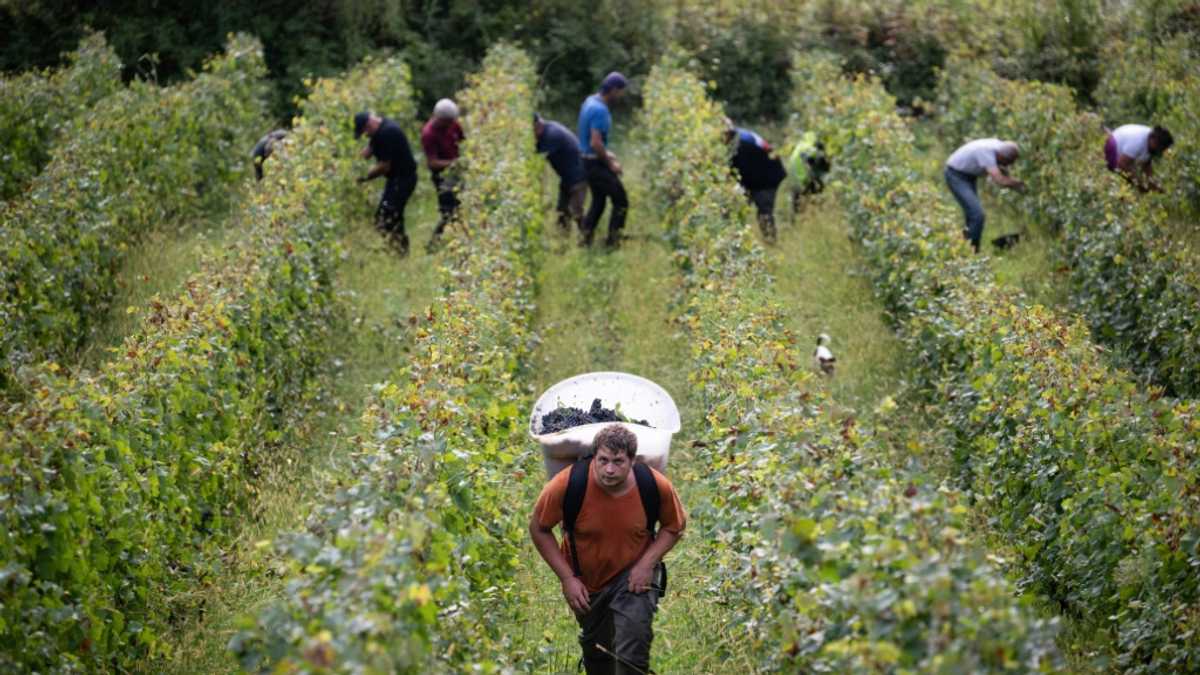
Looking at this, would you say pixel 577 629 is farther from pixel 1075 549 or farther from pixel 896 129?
pixel 896 129

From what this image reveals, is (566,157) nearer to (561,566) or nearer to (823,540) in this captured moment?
(561,566)

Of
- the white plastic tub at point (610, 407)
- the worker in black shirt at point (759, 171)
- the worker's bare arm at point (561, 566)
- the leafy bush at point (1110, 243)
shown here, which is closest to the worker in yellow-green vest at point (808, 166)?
the worker in black shirt at point (759, 171)

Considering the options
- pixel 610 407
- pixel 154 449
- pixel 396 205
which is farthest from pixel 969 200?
pixel 154 449

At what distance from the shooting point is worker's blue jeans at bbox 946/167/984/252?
13.4m

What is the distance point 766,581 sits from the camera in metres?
5.80

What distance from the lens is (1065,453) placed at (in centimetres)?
739

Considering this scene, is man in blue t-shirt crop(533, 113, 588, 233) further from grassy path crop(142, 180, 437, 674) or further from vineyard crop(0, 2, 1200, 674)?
grassy path crop(142, 180, 437, 674)

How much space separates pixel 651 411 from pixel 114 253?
7.22 meters

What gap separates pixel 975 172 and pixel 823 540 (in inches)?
369

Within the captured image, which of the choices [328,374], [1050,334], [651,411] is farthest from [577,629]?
[328,374]

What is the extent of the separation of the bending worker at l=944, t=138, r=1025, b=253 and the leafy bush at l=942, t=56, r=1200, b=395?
2.11 feet

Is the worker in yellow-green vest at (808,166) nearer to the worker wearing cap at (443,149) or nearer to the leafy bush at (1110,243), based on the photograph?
the leafy bush at (1110,243)

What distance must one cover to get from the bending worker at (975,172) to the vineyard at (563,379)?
0.47 metres

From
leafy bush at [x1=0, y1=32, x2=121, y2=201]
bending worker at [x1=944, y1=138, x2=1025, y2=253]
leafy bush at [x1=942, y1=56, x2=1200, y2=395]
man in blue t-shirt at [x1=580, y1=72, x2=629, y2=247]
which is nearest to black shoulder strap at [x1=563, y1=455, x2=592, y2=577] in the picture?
leafy bush at [x1=942, y1=56, x2=1200, y2=395]
